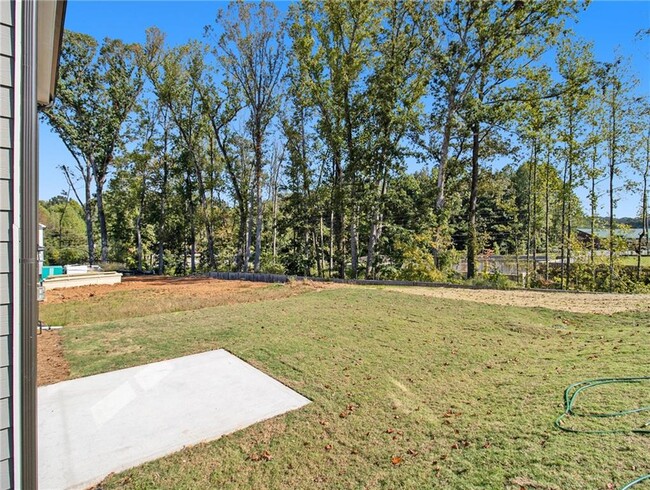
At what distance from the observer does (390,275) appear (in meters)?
11.7

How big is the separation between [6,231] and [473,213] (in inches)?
477

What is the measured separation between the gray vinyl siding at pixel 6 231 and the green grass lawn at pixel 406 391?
33.6 inches

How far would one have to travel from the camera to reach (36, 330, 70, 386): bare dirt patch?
3.36 m

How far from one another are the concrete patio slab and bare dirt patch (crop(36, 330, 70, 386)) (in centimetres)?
25

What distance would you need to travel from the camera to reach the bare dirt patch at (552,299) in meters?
6.62

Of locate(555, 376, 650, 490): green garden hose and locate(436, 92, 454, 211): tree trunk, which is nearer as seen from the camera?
locate(555, 376, 650, 490): green garden hose

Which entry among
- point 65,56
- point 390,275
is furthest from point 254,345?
point 65,56

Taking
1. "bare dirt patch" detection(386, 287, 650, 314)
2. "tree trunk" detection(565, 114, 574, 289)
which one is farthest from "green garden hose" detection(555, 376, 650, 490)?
"tree trunk" detection(565, 114, 574, 289)

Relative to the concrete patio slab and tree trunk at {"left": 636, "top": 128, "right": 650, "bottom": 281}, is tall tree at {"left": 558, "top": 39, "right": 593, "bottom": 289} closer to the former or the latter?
tree trunk at {"left": 636, "top": 128, "right": 650, "bottom": 281}

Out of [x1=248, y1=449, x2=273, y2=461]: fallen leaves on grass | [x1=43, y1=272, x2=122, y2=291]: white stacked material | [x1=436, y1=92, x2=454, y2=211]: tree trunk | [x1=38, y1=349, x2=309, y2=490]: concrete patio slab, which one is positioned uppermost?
[x1=436, y1=92, x2=454, y2=211]: tree trunk

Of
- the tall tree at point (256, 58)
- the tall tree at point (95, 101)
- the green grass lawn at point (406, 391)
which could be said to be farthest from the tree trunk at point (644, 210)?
the tall tree at point (95, 101)

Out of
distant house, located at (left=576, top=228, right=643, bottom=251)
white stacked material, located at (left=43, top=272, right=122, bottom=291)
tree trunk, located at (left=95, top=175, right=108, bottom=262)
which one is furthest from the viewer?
tree trunk, located at (left=95, top=175, right=108, bottom=262)

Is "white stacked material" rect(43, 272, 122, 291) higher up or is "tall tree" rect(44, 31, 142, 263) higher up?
"tall tree" rect(44, 31, 142, 263)

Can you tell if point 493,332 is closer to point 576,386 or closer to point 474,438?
point 576,386
